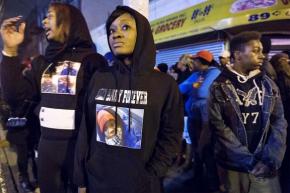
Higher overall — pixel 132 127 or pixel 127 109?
pixel 127 109

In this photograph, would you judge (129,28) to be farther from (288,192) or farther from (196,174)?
(196,174)

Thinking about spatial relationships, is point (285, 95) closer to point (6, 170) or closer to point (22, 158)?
point (6, 170)

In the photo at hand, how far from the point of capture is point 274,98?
8.55ft

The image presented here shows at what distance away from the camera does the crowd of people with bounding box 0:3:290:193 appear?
2.02 metres

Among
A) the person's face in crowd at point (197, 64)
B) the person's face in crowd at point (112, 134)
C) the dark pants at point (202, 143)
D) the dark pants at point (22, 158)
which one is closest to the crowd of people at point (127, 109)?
the person's face in crowd at point (112, 134)

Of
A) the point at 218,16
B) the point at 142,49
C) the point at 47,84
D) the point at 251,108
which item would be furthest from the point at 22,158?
the point at 218,16

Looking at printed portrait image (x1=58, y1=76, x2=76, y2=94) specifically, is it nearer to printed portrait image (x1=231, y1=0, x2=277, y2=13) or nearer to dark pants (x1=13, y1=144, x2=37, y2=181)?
dark pants (x1=13, y1=144, x2=37, y2=181)

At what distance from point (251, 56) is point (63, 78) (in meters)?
1.52

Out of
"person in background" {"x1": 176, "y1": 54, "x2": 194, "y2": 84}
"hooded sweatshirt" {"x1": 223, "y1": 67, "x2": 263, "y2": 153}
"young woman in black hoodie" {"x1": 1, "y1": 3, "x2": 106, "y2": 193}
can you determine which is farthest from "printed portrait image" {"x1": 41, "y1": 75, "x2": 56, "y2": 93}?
"person in background" {"x1": 176, "y1": 54, "x2": 194, "y2": 84}

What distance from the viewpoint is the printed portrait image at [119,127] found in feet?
6.57

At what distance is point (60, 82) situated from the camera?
255 centimetres

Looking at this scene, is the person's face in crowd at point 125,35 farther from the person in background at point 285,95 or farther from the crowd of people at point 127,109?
the person in background at point 285,95

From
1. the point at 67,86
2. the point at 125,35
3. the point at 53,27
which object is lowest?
the point at 67,86

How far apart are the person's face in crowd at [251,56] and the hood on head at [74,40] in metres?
1.26
